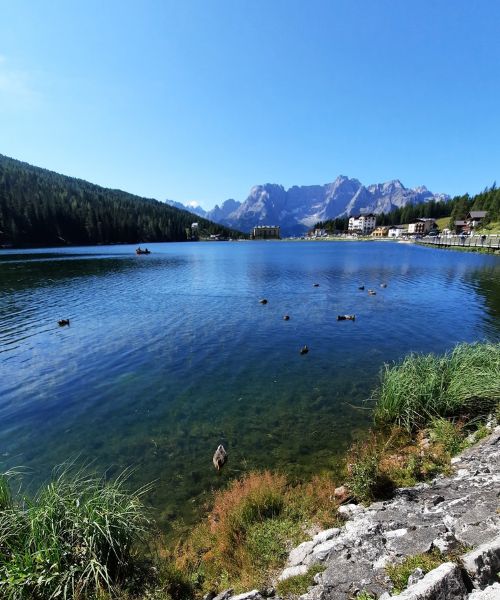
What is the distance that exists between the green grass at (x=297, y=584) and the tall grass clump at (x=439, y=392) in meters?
9.05

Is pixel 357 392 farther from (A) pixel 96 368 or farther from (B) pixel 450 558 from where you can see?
(A) pixel 96 368

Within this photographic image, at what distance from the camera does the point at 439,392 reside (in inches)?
572

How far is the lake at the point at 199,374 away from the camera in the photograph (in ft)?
45.3

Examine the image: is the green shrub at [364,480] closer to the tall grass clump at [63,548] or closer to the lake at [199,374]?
the lake at [199,374]

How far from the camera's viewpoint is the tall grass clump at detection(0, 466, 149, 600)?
6.18 meters

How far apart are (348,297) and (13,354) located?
39.8m

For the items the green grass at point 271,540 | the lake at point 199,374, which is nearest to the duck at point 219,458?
the lake at point 199,374

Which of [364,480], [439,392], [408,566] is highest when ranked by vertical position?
[408,566]

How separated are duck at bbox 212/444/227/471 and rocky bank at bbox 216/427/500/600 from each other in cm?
568

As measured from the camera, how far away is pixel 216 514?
1055 cm

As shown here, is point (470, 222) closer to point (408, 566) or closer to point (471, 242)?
point (471, 242)

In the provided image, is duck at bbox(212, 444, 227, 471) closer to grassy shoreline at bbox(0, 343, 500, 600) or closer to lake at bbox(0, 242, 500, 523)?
lake at bbox(0, 242, 500, 523)

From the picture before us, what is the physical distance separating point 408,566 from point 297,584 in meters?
2.17

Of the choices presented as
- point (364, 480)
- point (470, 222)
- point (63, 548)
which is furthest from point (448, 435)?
point (470, 222)
